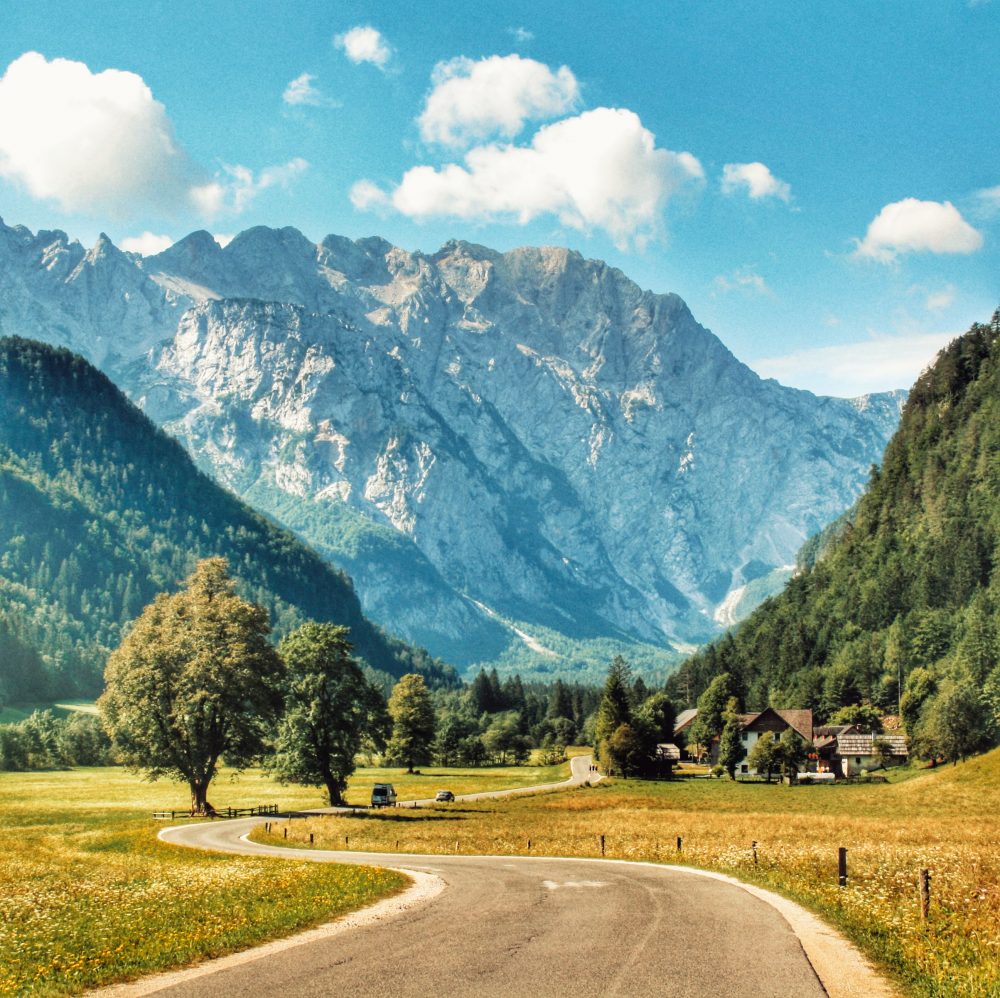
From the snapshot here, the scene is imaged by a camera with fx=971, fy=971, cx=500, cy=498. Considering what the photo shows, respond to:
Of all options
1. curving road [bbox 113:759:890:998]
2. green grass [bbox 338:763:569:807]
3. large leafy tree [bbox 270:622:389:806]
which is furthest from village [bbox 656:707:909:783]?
curving road [bbox 113:759:890:998]

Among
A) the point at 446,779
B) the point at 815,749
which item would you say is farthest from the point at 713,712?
the point at 446,779

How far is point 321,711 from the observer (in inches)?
→ 3068

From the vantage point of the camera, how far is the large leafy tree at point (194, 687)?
71375mm

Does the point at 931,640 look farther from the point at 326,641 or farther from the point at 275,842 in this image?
the point at 275,842

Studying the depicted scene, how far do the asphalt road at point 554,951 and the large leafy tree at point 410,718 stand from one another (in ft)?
385

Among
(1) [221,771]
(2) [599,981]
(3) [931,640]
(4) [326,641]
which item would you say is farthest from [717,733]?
(2) [599,981]

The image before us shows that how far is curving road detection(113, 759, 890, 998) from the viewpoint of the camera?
1811 cm

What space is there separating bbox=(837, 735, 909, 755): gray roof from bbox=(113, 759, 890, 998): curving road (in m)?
113

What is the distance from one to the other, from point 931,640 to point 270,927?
463ft

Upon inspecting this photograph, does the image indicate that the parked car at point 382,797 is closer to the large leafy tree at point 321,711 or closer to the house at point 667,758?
the large leafy tree at point 321,711

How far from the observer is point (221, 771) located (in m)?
144

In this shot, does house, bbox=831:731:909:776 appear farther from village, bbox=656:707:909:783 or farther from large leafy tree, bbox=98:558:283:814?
large leafy tree, bbox=98:558:283:814

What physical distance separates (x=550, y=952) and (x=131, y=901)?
14.6m

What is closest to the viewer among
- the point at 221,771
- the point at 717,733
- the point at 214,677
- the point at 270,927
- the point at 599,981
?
the point at 599,981
